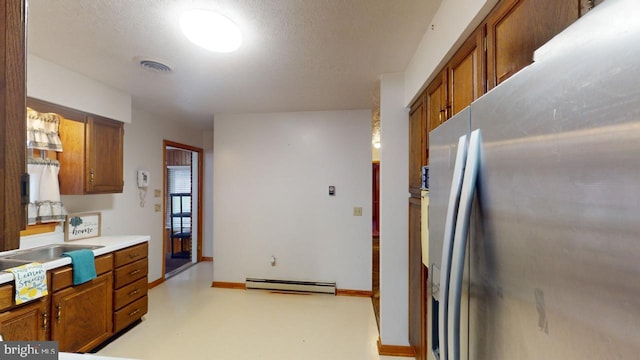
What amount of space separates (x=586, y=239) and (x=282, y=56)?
6.65 feet

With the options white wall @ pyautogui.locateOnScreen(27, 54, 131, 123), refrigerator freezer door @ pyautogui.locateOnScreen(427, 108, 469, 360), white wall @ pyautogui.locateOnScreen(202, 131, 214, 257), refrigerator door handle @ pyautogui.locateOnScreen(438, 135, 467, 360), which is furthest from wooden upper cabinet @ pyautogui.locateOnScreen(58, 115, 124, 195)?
refrigerator door handle @ pyautogui.locateOnScreen(438, 135, 467, 360)

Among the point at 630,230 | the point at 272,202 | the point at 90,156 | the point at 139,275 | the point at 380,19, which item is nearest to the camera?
the point at 630,230

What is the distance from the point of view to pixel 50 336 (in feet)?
6.34

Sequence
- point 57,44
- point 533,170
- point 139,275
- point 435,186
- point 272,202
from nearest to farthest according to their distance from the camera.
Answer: point 533,170
point 435,186
point 57,44
point 139,275
point 272,202

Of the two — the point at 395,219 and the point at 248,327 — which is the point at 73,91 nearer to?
the point at 248,327

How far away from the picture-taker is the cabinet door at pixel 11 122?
0.50 meters

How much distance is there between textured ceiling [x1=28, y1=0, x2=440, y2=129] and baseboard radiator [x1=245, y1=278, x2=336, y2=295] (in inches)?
91.1

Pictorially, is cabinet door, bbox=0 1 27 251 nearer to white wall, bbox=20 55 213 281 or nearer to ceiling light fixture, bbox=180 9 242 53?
ceiling light fixture, bbox=180 9 242 53

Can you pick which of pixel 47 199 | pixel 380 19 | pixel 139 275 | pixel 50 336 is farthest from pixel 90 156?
pixel 380 19

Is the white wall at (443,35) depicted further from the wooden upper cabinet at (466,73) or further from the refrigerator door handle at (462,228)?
the refrigerator door handle at (462,228)

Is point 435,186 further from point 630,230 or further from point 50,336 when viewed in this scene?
point 50,336

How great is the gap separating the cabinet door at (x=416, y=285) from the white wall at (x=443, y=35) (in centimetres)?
85

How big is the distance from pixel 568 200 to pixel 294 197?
3400 millimetres

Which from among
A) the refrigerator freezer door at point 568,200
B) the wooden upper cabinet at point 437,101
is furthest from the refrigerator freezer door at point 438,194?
the wooden upper cabinet at point 437,101
